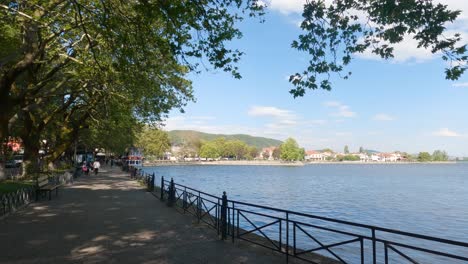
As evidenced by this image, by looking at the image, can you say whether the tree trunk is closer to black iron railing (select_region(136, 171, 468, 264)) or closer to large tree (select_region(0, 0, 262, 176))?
large tree (select_region(0, 0, 262, 176))

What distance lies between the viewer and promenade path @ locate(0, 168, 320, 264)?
27.0 feet

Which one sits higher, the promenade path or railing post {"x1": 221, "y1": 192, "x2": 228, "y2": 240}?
railing post {"x1": 221, "y1": 192, "x2": 228, "y2": 240}

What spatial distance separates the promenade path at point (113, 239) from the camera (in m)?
8.24

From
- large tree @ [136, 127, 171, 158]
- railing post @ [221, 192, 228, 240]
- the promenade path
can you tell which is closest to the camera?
the promenade path

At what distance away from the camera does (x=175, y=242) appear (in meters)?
9.73

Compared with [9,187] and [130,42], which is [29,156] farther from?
[130,42]

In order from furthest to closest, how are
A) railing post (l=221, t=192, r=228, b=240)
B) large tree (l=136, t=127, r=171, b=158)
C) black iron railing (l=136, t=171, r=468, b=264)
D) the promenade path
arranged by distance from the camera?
large tree (l=136, t=127, r=171, b=158), railing post (l=221, t=192, r=228, b=240), the promenade path, black iron railing (l=136, t=171, r=468, b=264)

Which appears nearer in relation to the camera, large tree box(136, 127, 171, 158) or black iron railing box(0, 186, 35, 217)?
black iron railing box(0, 186, 35, 217)

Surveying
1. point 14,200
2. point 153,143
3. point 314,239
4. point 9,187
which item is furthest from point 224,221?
point 153,143

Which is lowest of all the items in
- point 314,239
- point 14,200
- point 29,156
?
point 314,239

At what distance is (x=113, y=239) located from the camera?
32.7 feet

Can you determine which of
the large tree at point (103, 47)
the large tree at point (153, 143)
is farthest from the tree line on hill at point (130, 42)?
the large tree at point (153, 143)

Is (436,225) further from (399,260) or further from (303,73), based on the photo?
(303,73)

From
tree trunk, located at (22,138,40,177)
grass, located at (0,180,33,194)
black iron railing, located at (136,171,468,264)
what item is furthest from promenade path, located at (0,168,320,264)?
tree trunk, located at (22,138,40,177)
